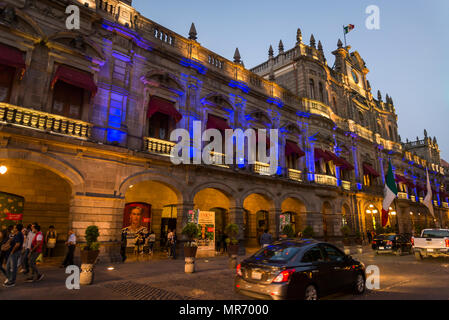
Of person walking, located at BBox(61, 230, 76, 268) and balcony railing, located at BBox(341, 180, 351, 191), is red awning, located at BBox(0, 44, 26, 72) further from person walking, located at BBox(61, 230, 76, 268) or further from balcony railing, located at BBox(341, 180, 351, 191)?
balcony railing, located at BBox(341, 180, 351, 191)

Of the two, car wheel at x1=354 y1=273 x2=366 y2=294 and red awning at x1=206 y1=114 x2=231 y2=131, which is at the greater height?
red awning at x1=206 y1=114 x2=231 y2=131

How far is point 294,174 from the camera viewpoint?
22.7 metres

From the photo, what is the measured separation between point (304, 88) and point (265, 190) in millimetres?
11255

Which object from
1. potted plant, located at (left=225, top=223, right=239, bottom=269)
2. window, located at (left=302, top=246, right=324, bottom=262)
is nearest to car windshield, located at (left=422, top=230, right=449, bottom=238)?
potted plant, located at (left=225, top=223, right=239, bottom=269)

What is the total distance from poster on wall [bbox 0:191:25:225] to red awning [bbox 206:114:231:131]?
1087cm

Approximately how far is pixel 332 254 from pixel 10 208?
586 inches

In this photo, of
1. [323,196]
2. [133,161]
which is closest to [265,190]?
[323,196]

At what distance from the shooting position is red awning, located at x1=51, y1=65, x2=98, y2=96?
40.6ft

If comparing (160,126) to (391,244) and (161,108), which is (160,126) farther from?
(391,244)

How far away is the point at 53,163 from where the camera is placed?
38.6 feet

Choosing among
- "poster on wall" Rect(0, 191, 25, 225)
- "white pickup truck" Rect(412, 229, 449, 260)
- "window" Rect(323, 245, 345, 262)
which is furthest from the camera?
"white pickup truck" Rect(412, 229, 449, 260)

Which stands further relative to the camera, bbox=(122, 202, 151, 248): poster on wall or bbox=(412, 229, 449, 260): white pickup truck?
bbox=(122, 202, 151, 248): poster on wall

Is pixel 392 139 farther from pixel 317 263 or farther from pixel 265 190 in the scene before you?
pixel 317 263

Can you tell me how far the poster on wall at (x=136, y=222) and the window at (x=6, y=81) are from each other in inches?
337
